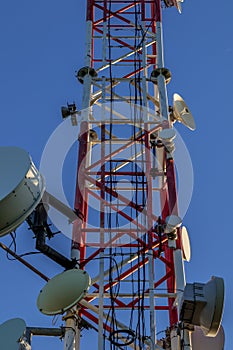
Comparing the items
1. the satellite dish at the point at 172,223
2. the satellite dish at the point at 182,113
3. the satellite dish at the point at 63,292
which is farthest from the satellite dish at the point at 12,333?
the satellite dish at the point at 182,113

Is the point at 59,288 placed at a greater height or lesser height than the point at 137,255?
lesser

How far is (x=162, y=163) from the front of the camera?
12.9 metres

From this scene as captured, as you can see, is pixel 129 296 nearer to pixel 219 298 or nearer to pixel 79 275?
pixel 79 275

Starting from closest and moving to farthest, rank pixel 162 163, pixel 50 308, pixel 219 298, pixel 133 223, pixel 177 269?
pixel 219 298, pixel 50 308, pixel 177 269, pixel 133 223, pixel 162 163

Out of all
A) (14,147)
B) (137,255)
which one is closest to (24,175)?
(14,147)

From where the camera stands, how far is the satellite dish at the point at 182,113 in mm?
13688

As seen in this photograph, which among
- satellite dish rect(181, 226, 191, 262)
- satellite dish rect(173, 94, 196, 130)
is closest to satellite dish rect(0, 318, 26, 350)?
satellite dish rect(181, 226, 191, 262)

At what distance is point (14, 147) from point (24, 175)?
1.05 m

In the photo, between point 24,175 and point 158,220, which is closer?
point 24,175

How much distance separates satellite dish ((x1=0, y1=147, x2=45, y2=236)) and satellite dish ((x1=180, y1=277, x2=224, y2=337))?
263 cm

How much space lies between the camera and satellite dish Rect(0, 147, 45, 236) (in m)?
9.48

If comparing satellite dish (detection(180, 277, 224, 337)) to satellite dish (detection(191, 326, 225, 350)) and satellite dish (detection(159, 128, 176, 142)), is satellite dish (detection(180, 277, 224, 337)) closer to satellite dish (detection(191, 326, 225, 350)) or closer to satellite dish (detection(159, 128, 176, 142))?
satellite dish (detection(191, 326, 225, 350))

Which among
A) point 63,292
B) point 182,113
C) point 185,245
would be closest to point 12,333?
point 63,292

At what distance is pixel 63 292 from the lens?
10219 mm
